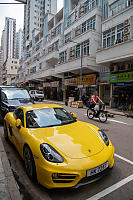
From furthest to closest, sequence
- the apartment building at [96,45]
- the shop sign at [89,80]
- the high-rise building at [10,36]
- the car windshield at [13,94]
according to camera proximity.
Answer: the high-rise building at [10,36]
the shop sign at [89,80]
the apartment building at [96,45]
the car windshield at [13,94]

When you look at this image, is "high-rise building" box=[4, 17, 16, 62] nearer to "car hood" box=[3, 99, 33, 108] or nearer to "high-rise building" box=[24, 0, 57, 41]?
"high-rise building" box=[24, 0, 57, 41]

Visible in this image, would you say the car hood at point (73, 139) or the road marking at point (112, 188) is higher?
the car hood at point (73, 139)

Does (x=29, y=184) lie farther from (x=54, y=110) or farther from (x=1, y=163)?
(x=54, y=110)

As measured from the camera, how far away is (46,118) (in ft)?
12.3

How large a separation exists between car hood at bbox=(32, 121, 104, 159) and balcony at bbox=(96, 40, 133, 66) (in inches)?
486

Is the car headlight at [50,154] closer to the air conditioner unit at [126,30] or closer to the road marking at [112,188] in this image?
the road marking at [112,188]

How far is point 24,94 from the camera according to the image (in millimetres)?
8266

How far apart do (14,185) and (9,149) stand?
2009mm

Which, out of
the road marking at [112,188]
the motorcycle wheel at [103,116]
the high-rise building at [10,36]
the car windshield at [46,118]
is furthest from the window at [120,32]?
the high-rise building at [10,36]

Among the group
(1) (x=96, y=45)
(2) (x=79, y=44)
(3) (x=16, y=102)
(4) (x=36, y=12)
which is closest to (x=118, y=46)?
(1) (x=96, y=45)

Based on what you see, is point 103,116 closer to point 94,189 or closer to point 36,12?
point 94,189

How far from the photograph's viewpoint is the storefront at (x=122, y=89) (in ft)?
49.7

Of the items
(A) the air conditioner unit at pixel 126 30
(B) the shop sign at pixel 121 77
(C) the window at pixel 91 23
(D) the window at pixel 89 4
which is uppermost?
(D) the window at pixel 89 4

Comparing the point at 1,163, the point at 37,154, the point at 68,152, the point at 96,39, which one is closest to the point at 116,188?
the point at 68,152
